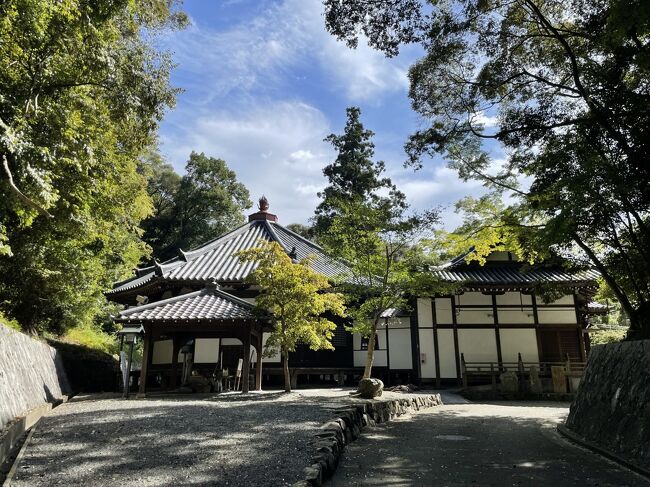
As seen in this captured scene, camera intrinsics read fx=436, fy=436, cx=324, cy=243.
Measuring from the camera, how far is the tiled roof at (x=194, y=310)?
11.9 m

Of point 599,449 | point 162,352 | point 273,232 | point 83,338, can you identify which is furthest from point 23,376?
point 273,232

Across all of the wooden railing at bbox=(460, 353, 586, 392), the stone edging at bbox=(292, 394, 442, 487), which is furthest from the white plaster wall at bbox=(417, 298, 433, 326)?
the stone edging at bbox=(292, 394, 442, 487)

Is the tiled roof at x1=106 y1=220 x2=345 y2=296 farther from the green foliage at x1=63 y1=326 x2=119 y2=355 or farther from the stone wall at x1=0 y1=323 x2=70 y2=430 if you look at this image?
the stone wall at x1=0 y1=323 x2=70 y2=430

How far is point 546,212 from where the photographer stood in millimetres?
9586

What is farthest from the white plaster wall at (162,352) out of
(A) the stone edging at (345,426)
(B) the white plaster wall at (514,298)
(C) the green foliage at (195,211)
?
(C) the green foliage at (195,211)

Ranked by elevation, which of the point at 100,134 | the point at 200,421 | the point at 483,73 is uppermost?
the point at 483,73

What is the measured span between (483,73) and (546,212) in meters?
3.44

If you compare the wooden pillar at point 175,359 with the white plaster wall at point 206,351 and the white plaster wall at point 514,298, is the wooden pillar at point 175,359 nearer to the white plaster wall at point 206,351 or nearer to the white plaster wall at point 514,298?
the white plaster wall at point 206,351

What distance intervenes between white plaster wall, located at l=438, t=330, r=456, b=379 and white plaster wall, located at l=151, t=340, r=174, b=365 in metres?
10.8

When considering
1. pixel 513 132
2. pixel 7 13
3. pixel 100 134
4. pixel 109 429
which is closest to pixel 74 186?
pixel 100 134

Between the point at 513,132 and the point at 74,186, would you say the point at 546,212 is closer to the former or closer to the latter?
the point at 513,132

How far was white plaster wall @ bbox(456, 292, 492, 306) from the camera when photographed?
18.6 m

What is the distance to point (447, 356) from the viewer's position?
18094mm

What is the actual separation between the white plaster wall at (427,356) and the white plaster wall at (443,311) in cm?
67
